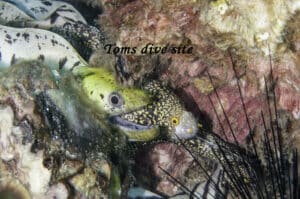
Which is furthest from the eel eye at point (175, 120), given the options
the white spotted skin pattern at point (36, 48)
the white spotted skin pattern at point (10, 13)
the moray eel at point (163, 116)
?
the white spotted skin pattern at point (10, 13)

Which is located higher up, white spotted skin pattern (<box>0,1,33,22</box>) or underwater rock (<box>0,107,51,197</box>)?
white spotted skin pattern (<box>0,1,33,22</box>)

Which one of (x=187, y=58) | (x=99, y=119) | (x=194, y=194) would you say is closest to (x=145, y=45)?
(x=187, y=58)

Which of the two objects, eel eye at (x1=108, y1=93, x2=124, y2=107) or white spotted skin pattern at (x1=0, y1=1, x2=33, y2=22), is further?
white spotted skin pattern at (x1=0, y1=1, x2=33, y2=22)

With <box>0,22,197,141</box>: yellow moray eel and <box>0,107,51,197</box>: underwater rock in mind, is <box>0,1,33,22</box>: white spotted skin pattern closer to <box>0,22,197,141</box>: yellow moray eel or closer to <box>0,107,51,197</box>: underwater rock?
<box>0,22,197,141</box>: yellow moray eel

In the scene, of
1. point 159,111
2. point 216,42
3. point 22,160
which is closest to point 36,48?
point 159,111

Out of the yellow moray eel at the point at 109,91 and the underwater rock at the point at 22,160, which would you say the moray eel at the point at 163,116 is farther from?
the underwater rock at the point at 22,160

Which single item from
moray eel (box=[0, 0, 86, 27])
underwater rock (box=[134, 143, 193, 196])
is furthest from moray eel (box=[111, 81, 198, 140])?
moray eel (box=[0, 0, 86, 27])

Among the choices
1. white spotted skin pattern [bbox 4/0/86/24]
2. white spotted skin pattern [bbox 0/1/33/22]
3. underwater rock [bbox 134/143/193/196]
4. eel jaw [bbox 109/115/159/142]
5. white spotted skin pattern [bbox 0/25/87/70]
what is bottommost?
underwater rock [bbox 134/143/193/196]
